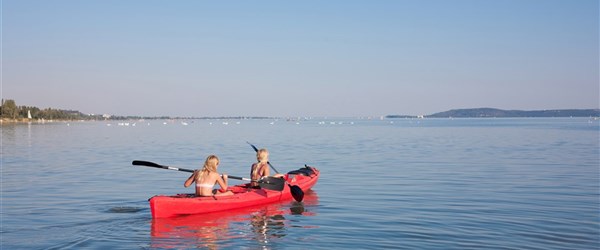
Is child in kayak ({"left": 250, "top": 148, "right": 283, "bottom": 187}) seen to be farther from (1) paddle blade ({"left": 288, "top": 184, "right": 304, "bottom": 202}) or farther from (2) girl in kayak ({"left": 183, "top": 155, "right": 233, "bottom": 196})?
(2) girl in kayak ({"left": 183, "top": 155, "right": 233, "bottom": 196})

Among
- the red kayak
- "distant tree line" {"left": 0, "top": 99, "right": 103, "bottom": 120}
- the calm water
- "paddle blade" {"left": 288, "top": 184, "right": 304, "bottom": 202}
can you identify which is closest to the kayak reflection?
the calm water

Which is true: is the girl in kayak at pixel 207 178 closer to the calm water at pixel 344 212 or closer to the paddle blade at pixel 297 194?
the calm water at pixel 344 212

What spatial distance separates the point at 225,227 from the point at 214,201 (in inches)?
60.5

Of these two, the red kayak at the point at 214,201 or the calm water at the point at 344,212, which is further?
the red kayak at the point at 214,201

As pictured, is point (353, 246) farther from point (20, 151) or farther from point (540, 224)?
point (20, 151)

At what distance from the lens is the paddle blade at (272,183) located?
54.1 ft

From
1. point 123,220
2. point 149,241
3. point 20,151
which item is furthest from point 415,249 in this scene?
point 20,151

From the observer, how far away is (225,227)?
13023mm

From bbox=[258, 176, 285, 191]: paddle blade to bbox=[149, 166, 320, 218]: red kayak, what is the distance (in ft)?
0.35

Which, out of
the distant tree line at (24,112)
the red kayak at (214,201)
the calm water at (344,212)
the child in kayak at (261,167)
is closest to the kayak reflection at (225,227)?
the calm water at (344,212)

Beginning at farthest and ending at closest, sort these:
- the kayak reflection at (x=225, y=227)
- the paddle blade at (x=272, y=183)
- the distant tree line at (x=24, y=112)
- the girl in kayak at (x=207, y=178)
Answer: the distant tree line at (x=24, y=112) → the paddle blade at (x=272, y=183) → the girl in kayak at (x=207, y=178) → the kayak reflection at (x=225, y=227)

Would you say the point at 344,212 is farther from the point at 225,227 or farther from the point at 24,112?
the point at 24,112

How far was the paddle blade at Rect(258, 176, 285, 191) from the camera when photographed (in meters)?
16.5

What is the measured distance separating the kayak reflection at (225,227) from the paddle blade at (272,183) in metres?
0.60
